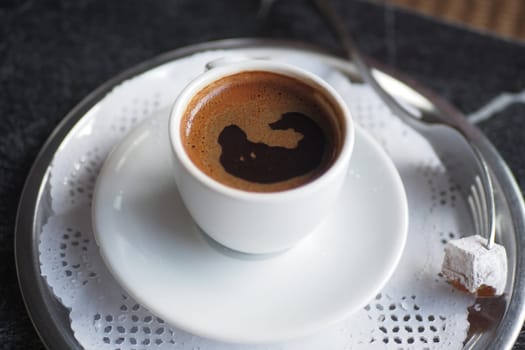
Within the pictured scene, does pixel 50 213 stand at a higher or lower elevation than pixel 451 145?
lower

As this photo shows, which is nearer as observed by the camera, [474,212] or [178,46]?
[474,212]

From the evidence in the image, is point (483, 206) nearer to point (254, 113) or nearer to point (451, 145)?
point (451, 145)

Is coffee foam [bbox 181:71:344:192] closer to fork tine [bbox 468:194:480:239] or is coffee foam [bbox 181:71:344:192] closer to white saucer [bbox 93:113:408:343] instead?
white saucer [bbox 93:113:408:343]

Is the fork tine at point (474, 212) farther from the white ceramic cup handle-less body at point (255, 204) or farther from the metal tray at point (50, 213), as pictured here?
the white ceramic cup handle-less body at point (255, 204)

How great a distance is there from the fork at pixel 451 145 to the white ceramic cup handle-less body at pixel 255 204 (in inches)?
8.0

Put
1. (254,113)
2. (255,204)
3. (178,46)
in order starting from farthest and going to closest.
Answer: (178,46), (254,113), (255,204)

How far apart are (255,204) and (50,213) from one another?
0.96ft

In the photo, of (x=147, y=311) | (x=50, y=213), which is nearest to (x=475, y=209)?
(x=147, y=311)

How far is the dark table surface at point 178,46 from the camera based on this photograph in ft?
3.26

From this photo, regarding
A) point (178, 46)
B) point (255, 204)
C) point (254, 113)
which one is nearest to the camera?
point (255, 204)

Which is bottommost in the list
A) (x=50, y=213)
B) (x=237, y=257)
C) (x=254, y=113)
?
(x=50, y=213)

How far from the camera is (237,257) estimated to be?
747 mm

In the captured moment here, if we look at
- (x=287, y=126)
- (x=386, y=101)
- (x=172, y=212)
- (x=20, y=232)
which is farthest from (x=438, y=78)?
(x=20, y=232)

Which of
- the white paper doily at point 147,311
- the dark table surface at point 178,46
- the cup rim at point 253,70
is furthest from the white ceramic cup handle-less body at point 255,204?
the dark table surface at point 178,46
